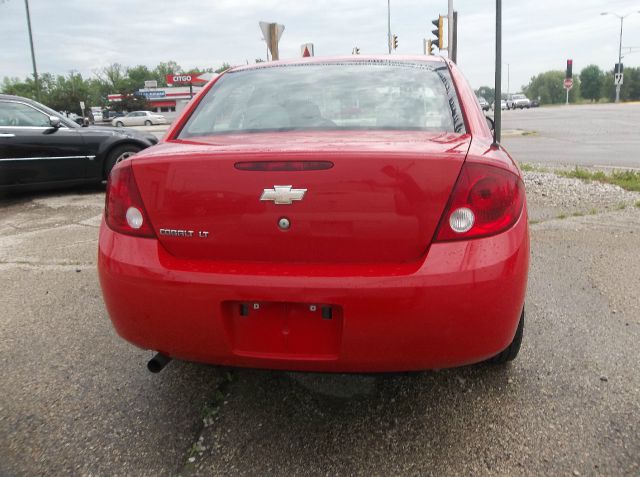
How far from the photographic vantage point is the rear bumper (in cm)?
182

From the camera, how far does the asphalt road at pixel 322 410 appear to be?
2.03 m

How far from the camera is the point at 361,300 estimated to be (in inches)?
71.6

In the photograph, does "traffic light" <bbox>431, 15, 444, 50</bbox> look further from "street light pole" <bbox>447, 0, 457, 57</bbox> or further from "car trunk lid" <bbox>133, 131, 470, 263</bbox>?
"car trunk lid" <bbox>133, 131, 470, 263</bbox>

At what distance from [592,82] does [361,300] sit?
13623 cm

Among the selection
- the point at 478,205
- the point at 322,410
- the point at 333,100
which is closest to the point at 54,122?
the point at 333,100

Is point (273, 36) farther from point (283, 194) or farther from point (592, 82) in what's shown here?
point (592, 82)

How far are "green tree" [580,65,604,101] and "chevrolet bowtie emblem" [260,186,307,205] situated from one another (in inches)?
5274

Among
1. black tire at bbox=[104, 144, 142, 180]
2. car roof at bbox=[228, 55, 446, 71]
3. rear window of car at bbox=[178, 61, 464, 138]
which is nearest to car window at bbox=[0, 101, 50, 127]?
black tire at bbox=[104, 144, 142, 180]

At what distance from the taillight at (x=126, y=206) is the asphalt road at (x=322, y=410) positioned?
0.83 metres

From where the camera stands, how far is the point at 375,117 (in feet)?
8.04

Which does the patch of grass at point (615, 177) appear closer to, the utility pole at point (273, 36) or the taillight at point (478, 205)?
the utility pole at point (273, 36)

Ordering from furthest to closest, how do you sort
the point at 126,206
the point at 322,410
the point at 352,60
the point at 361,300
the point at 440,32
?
1. the point at 440,32
2. the point at 352,60
3. the point at 322,410
4. the point at 126,206
5. the point at 361,300

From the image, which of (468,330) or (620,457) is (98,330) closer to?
(468,330)

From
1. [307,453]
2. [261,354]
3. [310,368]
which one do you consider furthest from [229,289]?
[307,453]
